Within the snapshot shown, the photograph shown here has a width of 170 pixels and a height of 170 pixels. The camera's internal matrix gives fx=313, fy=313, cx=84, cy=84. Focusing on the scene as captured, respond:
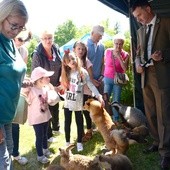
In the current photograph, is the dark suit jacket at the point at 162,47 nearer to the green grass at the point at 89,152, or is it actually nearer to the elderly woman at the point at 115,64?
the green grass at the point at 89,152

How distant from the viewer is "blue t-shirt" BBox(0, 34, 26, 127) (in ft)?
7.54

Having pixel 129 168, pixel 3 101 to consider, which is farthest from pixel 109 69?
pixel 3 101

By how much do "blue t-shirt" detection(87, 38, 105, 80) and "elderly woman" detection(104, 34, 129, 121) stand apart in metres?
0.43

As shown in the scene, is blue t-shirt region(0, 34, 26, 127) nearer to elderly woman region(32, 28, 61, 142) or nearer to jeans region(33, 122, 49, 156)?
jeans region(33, 122, 49, 156)

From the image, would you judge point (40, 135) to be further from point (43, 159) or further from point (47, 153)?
point (47, 153)

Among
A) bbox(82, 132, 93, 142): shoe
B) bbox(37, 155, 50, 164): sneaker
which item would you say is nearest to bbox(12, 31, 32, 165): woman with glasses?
bbox(37, 155, 50, 164): sneaker

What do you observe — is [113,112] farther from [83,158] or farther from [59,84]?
[83,158]

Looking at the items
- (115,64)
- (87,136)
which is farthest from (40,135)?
(115,64)

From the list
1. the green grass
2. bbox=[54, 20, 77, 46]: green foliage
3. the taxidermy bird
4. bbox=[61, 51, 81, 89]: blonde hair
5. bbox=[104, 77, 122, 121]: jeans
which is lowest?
the green grass

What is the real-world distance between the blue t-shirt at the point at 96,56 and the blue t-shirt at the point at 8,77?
332cm

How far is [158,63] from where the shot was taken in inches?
165

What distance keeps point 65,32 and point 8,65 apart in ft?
143

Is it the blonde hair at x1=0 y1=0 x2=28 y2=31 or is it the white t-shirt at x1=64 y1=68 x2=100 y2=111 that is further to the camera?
the white t-shirt at x1=64 y1=68 x2=100 y2=111

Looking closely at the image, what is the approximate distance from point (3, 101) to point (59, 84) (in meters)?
3.10
